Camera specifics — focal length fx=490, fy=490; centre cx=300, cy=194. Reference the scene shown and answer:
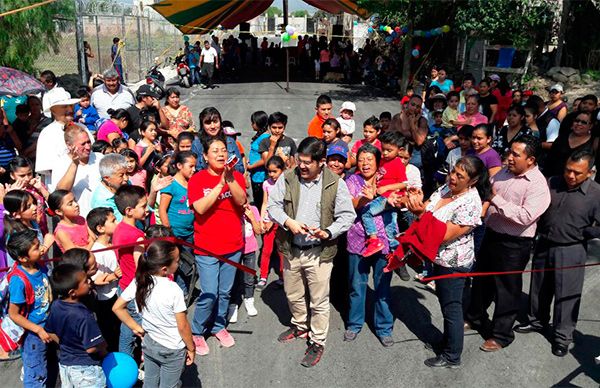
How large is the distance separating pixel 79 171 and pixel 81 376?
6.79 feet

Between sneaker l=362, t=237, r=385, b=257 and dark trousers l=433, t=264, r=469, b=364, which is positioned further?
sneaker l=362, t=237, r=385, b=257

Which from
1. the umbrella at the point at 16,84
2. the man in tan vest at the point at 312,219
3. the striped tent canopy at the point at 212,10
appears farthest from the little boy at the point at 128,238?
the striped tent canopy at the point at 212,10

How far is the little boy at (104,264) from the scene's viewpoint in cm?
360

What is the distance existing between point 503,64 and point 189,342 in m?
15.3

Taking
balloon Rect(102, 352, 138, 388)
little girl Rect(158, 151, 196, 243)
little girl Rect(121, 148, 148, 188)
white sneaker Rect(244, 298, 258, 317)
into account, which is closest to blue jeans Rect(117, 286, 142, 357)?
balloon Rect(102, 352, 138, 388)

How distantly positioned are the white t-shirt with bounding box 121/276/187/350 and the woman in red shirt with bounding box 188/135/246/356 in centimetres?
86

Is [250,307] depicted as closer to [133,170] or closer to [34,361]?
[133,170]

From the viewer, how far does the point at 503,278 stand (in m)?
4.29

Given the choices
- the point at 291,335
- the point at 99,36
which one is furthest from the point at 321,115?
the point at 99,36

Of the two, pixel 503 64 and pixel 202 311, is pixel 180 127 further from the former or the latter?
pixel 503 64

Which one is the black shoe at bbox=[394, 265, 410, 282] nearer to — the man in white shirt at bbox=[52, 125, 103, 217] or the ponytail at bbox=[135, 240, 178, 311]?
the ponytail at bbox=[135, 240, 178, 311]

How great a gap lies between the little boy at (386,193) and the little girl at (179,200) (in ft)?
5.07

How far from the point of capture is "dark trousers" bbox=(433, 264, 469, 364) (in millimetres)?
3850

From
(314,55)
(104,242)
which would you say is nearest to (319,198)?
(104,242)
